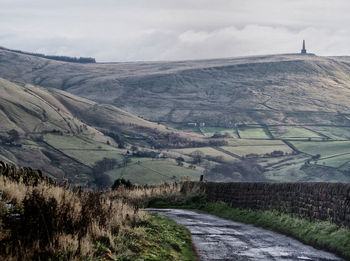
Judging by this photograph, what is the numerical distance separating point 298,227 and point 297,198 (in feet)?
7.53

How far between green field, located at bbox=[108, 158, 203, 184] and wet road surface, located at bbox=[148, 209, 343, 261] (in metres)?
133

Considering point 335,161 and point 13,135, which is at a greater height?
point 13,135

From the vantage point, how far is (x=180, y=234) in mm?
19328

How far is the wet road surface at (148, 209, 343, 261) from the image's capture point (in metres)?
15.4

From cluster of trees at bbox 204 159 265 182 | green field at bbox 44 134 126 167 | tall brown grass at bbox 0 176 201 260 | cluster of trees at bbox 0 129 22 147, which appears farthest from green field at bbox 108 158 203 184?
tall brown grass at bbox 0 176 201 260

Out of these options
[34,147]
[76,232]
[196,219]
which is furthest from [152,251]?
[34,147]

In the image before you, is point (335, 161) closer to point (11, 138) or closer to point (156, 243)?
point (11, 138)

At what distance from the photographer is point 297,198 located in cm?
2273

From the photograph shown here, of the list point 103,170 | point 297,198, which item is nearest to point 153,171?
point 103,170

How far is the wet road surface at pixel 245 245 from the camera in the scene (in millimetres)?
15375

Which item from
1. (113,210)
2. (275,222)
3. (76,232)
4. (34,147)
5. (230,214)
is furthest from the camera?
(34,147)

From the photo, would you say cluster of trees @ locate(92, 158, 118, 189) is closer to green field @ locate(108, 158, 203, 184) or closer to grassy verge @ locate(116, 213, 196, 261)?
green field @ locate(108, 158, 203, 184)

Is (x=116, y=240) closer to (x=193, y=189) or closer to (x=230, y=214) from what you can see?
(x=230, y=214)

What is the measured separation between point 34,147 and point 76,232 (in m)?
174
